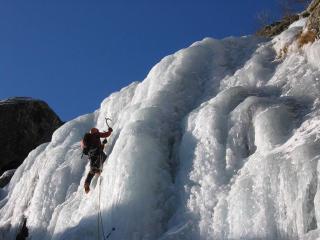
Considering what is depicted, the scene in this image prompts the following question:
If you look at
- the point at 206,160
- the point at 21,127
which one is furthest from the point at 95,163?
the point at 21,127

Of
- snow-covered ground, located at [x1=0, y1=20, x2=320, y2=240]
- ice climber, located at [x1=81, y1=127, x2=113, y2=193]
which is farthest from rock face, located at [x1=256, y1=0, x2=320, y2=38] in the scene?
ice climber, located at [x1=81, y1=127, x2=113, y2=193]

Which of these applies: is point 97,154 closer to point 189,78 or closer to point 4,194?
point 189,78

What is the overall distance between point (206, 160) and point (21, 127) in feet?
46.6

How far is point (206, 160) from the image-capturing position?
9.70 m

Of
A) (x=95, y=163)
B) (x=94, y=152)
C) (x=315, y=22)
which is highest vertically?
(x=315, y=22)

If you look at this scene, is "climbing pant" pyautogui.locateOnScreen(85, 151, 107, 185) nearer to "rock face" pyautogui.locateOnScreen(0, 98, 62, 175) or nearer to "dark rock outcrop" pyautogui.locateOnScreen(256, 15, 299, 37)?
"dark rock outcrop" pyautogui.locateOnScreen(256, 15, 299, 37)

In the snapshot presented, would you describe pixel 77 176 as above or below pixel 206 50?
below

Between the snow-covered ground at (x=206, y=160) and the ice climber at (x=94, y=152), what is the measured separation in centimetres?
17

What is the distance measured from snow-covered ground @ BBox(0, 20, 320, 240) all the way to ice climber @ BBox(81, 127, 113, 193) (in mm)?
168

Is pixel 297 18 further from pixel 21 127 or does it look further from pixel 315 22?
pixel 21 127

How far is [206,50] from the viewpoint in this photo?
14.1 meters

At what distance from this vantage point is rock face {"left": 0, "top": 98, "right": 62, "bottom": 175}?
72.6ft

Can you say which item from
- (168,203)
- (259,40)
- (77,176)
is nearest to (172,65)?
(259,40)

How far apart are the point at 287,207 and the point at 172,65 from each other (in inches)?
262
